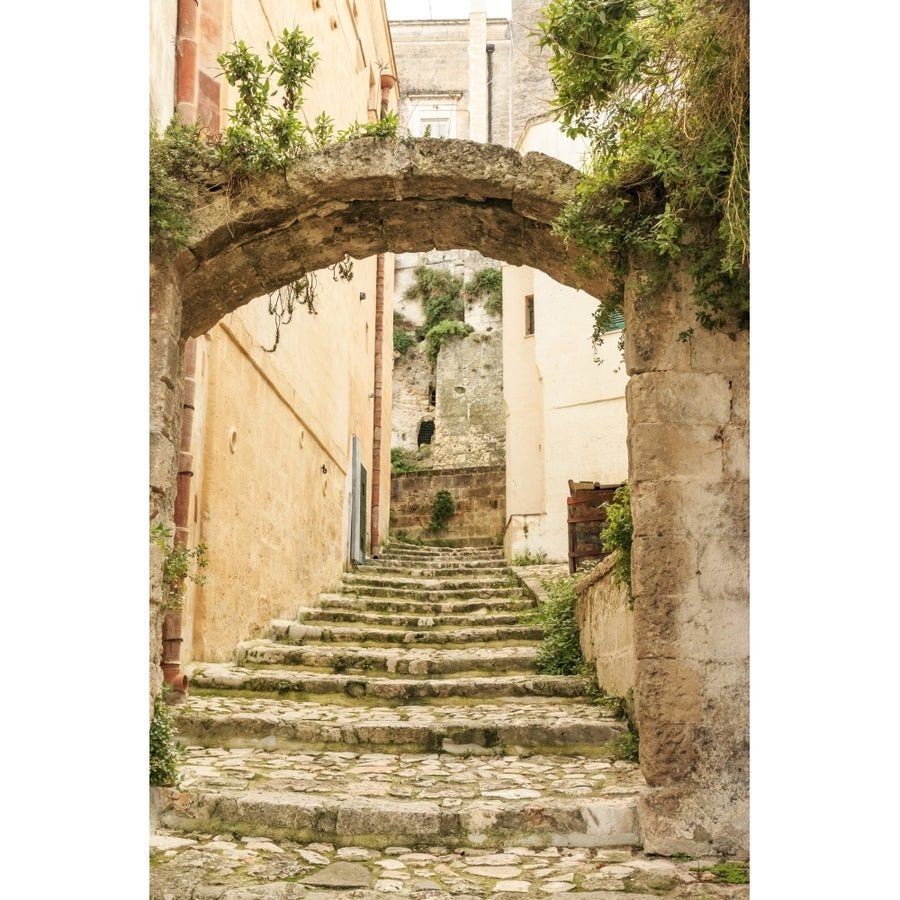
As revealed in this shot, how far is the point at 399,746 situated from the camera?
6172 mm

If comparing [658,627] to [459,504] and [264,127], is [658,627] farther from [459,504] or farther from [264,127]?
[459,504]

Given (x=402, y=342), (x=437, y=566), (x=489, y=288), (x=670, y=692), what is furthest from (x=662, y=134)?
(x=402, y=342)

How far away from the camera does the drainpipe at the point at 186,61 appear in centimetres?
664

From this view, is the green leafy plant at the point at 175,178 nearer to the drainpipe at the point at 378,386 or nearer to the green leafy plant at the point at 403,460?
the drainpipe at the point at 378,386

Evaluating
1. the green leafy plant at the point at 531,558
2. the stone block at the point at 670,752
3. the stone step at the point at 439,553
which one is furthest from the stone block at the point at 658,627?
the green leafy plant at the point at 531,558

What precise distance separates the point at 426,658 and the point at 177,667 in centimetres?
227

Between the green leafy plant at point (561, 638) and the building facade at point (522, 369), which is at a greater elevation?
the building facade at point (522, 369)

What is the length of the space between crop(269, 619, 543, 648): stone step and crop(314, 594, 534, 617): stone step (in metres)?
1.14

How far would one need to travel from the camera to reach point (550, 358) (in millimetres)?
16453

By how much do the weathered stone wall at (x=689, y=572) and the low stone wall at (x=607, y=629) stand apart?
94cm

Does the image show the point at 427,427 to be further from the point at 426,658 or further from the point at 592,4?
the point at 592,4

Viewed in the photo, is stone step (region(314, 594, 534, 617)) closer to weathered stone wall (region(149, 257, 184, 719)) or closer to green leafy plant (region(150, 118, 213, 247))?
weathered stone wall (region(149, 257, 184, 719))

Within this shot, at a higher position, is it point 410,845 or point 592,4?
point 592,4

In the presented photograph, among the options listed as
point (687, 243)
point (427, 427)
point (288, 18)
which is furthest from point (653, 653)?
point (427, 427)
